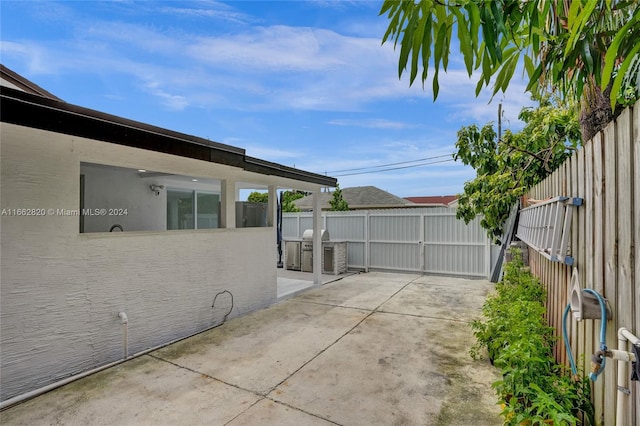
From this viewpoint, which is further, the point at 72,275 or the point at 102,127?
the point at 72,275

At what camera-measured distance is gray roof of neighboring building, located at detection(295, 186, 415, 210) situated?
21828 mm

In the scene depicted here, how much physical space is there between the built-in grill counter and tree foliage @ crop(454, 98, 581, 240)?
157 inches

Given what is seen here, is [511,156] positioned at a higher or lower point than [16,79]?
lower

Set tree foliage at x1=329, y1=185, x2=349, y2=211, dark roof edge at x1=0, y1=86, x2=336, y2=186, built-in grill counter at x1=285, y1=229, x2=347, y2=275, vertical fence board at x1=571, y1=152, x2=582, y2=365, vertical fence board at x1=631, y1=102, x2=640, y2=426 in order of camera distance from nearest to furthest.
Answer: vertical fence board at x1=631, y1=102, x2=640, y2=426 → vertical fence board at x1=571, y1=152, x2=582, y2=365 → dark roof edge at x1=0, y1=86, x2=336, y2=186 → built-in grill counter at x1=285, y1=229, x2=347, y2=275 → tree foliage at x1=329, y1=185, x2=349, y2=211

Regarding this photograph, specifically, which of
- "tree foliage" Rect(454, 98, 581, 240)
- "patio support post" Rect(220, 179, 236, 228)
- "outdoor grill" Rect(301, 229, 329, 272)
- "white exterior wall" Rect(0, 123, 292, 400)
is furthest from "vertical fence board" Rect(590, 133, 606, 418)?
"outdoor grill" Rect(301, 229, 329, 272)

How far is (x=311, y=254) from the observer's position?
9789 millimetres

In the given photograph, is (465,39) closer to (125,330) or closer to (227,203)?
(125,330)

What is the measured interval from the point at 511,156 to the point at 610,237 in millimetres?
4681

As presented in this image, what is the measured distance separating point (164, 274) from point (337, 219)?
709 centimetres

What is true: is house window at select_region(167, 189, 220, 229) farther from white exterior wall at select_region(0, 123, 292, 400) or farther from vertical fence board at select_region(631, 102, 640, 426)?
vertical fence board at select_region(631, 102, 640, 426)

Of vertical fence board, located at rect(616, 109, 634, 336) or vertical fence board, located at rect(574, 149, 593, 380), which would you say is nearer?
vertical fence board, located at rect(616, 109, 634, 336)

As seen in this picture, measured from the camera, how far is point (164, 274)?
4.22m

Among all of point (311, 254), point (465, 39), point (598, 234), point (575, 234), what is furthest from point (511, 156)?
point (311, 254)

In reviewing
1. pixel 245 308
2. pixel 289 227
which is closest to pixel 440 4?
pixel 245 308
